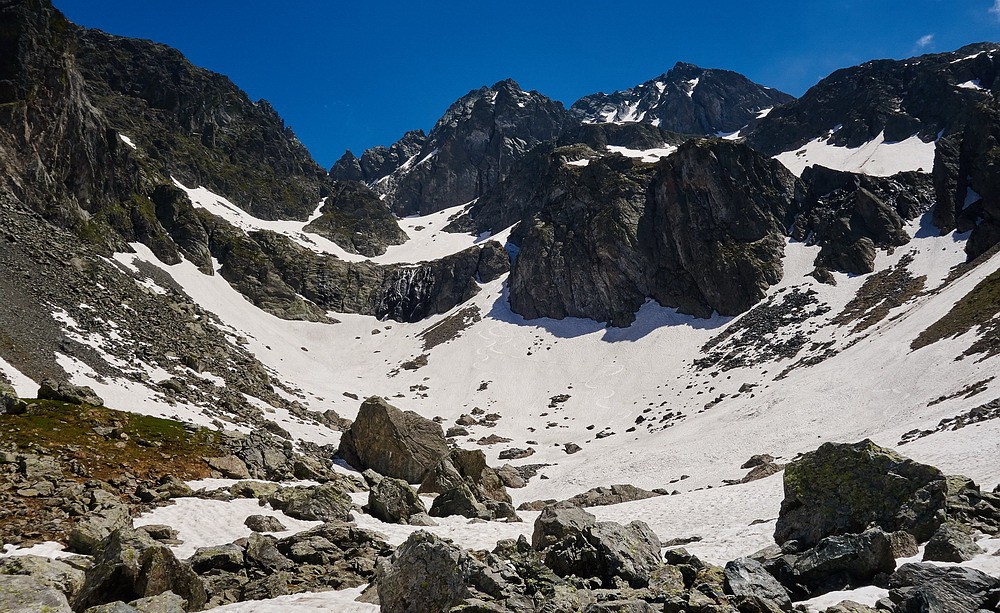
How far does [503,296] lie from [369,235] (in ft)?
212

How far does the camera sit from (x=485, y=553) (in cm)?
1652

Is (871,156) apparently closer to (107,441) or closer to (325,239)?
(325,239)

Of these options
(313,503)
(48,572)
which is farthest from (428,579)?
(313,503)

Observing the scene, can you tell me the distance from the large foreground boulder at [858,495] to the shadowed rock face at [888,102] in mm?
146499

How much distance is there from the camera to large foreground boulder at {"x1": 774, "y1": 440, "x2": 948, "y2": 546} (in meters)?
→ 14.2

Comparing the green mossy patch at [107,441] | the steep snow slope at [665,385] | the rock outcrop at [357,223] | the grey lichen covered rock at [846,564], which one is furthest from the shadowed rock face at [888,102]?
the green mossy patch at [107,441]

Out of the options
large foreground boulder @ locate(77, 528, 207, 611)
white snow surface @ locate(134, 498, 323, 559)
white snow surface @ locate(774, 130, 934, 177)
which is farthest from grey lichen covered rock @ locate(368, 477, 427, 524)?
white snow surface @ locate(774, 130, 934, 177)

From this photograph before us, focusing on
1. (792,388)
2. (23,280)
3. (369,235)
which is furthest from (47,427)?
(369,235)

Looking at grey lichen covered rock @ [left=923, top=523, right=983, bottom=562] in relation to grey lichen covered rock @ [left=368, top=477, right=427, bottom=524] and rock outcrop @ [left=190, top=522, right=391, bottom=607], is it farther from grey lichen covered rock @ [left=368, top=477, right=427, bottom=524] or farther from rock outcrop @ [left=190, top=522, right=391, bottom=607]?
grey lichen covered rock @ [left=368, top=477, right=427, bottom=524]

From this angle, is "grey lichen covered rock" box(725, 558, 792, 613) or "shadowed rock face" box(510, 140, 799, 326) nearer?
"grey lichen covered rock" box(725, 558, 792, 613)

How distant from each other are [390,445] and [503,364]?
5534 cm

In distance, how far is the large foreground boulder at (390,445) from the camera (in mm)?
40281

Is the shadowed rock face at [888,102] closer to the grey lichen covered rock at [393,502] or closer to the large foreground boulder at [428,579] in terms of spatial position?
the grey lichen covered rock at [393,502]

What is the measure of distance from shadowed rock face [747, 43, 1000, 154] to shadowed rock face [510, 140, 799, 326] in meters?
51.5
